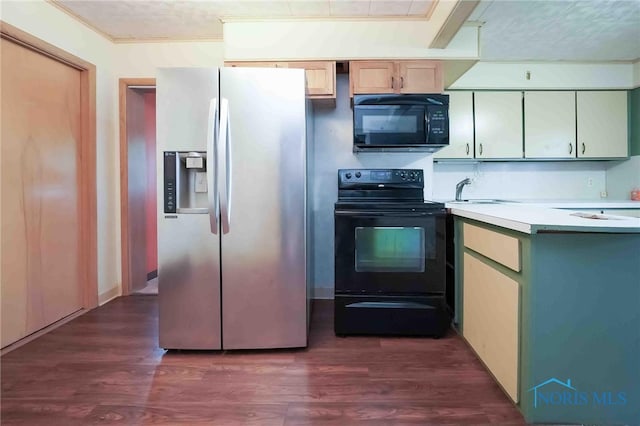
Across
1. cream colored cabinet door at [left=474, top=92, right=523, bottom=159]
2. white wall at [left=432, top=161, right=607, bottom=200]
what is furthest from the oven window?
cream colored cabinet door at [left=474, top=92, right=523, bottom=159]

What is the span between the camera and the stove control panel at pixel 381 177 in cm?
264

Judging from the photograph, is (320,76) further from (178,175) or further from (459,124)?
(459,124)

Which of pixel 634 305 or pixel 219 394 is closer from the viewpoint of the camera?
pixel 634 305

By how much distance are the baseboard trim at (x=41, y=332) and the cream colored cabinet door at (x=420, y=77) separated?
2.99 meters

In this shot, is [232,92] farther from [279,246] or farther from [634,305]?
[634,305]

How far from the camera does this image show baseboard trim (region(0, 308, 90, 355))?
1973 millimetres

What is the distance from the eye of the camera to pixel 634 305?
Answer: 4.06ft

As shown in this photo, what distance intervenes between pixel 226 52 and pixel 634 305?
2719mm

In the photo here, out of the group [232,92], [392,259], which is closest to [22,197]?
A: [232,92]

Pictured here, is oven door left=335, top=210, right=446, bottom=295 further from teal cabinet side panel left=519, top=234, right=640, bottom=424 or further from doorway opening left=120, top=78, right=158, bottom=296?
doorway opening left=120, top=78, right=158, bottom=296

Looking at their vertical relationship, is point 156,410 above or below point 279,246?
below

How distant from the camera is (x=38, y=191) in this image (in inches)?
85.8

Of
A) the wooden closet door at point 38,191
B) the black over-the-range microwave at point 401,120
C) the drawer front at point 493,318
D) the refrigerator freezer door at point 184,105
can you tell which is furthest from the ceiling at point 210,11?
the drawer front at point 493,318

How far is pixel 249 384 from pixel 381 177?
176 cm
